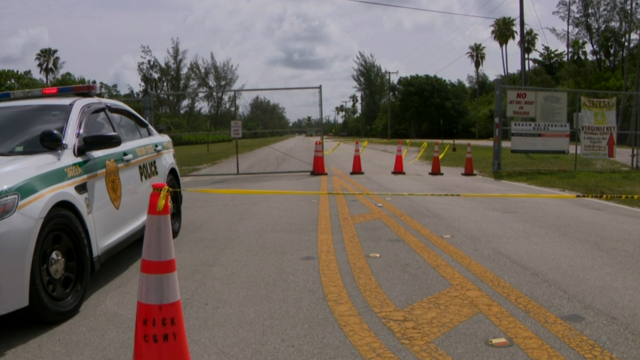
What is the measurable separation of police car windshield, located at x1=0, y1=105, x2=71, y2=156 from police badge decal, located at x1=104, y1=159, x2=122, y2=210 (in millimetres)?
557

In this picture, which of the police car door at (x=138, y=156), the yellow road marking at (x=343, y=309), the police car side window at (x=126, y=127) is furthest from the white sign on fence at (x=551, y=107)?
the police car side window at (x=126, y=127)

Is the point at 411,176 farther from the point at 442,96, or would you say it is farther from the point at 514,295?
the point at 442,96

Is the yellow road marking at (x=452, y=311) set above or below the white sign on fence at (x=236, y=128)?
below

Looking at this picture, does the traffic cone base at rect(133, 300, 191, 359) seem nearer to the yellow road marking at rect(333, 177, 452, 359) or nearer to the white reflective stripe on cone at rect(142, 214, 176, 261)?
the white reflective stripe on cone at rect(142, 214, 176, 261)

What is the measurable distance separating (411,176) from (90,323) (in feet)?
40.9

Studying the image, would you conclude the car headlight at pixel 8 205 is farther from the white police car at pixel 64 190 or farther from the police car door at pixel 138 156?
the police car door at pixel 138 156

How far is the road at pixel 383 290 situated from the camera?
154 inches

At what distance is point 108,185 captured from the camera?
214 inches

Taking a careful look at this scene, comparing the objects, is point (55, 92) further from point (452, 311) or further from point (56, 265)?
point (452, 311)

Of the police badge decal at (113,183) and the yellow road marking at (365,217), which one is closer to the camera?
the police badge decal at (113,183)

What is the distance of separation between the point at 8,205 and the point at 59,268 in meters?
0.74

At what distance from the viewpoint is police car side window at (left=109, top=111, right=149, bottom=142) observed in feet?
20.7

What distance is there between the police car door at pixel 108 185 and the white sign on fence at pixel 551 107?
13.3 m

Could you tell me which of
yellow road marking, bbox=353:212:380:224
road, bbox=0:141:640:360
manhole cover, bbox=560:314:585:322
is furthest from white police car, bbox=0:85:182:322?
manhole cover, bbox=560:314:585:322
